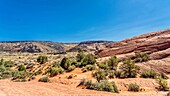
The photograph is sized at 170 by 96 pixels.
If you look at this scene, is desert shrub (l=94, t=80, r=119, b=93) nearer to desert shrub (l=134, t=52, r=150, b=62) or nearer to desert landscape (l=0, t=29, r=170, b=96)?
desert landscape (l=0, t=29, r=170, b=96)

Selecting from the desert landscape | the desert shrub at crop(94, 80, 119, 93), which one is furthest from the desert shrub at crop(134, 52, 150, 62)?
the desert shrub at crop(94, 80, 119, 93)

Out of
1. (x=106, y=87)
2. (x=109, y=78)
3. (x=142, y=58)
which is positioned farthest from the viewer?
(x=142, y=58)

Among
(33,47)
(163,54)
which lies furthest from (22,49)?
(163,54)

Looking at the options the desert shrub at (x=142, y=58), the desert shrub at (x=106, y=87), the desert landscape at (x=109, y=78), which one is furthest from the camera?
the desert shrub at (x=142, y=58)

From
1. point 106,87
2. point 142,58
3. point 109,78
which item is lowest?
point 106,87

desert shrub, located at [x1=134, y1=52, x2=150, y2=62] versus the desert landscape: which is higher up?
desert shrub, located at [x1=134, y1=52, x2=150, y2=62]

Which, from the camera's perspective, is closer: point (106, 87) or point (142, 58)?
point (106, 87)

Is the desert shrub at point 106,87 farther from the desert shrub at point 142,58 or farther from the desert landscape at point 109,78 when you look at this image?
the desert shrub at point 142,58

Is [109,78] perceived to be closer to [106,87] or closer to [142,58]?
[106,87]

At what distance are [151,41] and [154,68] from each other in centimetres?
1181

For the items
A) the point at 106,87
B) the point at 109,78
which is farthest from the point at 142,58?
the point at 106,87

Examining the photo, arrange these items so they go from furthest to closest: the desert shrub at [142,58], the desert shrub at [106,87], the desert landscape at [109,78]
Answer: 1. the desert shrub at [142,58]
2. the desert shrub at [106,87]
3. the desert landscape at [109,78]

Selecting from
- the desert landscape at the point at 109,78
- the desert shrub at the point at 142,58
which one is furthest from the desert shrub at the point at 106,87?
the desert shrub at the point at 142,58

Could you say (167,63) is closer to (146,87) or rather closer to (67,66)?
Answer: (146,87)
